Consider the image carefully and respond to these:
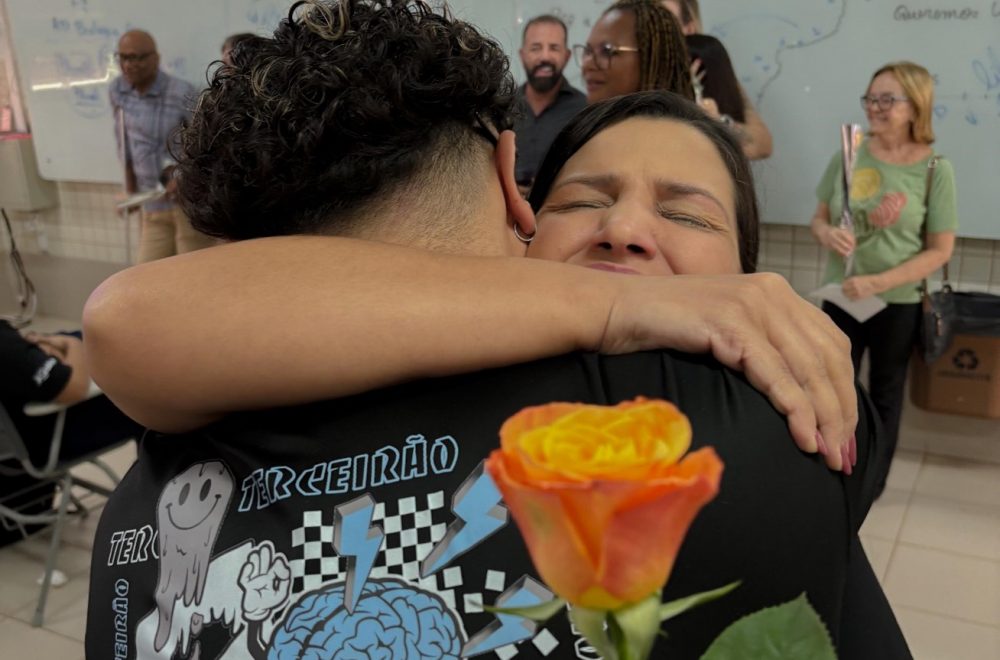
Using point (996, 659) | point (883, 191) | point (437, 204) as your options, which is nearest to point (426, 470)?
point (437, 204)

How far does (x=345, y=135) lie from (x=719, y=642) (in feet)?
1.76

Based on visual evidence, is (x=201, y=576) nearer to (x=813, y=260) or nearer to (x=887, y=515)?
(x=887, y=515)

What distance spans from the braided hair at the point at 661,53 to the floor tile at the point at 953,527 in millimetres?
1813

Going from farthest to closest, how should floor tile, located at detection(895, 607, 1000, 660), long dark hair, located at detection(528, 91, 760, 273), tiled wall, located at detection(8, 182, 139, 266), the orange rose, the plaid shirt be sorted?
tiled wall, located at detection(8, 182, 139, 266)
the plaid shirt
floor tile, located at detection(895, 607, 1000, 660)
long dark hair, located at detection(528, 91, 760, 273)
the orange rose

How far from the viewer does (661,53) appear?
2.60 m

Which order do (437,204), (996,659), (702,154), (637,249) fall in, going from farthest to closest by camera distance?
(996,659), (702,154), (637,249), (437,204)

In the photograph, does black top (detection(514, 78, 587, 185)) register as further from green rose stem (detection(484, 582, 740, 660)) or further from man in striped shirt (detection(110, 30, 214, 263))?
green rose stem (detection(484, 582, 740, 660))

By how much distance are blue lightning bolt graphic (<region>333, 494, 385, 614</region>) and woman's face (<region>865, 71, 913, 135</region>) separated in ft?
9.92

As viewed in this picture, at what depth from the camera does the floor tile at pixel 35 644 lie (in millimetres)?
2590

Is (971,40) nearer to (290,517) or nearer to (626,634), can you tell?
(290,517)

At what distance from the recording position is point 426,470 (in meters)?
0.66

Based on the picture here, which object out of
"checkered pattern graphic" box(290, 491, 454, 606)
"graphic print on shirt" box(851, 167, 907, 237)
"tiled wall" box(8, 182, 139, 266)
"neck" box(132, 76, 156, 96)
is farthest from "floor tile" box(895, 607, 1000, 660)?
"tiled wall" box(8, 182, 139, 266)

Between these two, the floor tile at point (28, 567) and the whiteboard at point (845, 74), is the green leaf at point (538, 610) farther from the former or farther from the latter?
the whiteboard at point (845, 74)

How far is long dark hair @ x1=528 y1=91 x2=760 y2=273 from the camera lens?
111 cm
